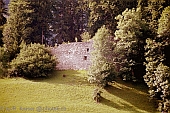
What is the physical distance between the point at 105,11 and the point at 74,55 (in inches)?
290

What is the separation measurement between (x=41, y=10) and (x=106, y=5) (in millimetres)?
7833

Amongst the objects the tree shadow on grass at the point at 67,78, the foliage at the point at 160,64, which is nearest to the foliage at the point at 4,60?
the tree shadow on grass at the point at 67,78

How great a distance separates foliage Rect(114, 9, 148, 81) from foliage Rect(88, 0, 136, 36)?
616cm

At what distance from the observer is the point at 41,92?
27328 mm

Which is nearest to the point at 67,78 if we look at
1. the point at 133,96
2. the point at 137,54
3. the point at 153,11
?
the point at 133,96

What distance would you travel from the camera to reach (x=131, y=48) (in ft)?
96.2

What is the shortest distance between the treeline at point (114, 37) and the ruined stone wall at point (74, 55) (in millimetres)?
1709

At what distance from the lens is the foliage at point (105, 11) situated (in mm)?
36062

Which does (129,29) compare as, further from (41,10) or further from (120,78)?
(41,10)

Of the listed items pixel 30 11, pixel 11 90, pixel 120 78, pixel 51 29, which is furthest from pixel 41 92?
pixel 51 29

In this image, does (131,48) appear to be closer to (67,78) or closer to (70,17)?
(67,78)

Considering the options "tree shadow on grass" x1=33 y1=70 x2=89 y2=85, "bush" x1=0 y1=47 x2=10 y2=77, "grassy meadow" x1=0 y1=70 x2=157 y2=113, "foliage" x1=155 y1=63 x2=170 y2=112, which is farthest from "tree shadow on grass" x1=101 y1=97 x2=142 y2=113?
"bush" x1=0 y1=47 x2=10 y2=77

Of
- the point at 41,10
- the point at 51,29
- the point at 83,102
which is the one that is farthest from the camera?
the point at 51,29

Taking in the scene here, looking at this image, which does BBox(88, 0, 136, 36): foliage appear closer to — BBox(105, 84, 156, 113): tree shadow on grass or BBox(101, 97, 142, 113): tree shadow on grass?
BBox(105, 84, 156, 113): tree shadow on grass
